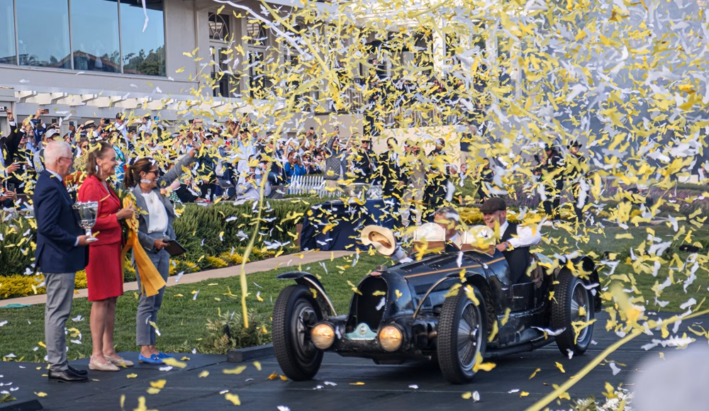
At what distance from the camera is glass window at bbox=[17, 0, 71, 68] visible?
1088 inches

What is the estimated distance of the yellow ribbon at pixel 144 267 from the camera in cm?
875

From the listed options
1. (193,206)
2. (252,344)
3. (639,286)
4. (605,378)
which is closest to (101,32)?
(193,206)

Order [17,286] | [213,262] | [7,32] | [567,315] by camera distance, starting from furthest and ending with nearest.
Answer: [7,32]
[213,262]
[17,286]
[567,315]

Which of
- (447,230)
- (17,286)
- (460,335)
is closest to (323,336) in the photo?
(460,335)

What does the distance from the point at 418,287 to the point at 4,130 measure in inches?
689

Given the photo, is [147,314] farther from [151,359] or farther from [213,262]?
[213,262]

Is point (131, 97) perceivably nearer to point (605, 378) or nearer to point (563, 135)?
point (605, 378)

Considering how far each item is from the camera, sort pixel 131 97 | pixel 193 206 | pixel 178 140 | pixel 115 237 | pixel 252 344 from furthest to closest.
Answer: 1. pixel 131 97
2. pixel 193 206
3. pixel 178 140
4. pixel 252 344
5. pixel 115 237

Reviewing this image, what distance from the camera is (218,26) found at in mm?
37000

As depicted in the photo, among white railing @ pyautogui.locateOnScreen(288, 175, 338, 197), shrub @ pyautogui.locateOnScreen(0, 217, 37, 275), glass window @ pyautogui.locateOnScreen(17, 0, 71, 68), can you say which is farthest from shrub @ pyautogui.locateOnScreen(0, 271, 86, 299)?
glass window @ pyautogui.locateOnScreen(17, 0, 71, 68)

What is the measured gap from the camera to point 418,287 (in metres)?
A: 8.06

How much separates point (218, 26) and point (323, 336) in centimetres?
3070

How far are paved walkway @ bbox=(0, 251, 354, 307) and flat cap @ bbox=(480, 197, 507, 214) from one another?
603 cm

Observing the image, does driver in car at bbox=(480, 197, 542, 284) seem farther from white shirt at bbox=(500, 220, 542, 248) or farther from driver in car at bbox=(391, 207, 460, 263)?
driver in car at bbox=(391, 207, 460, 263)
